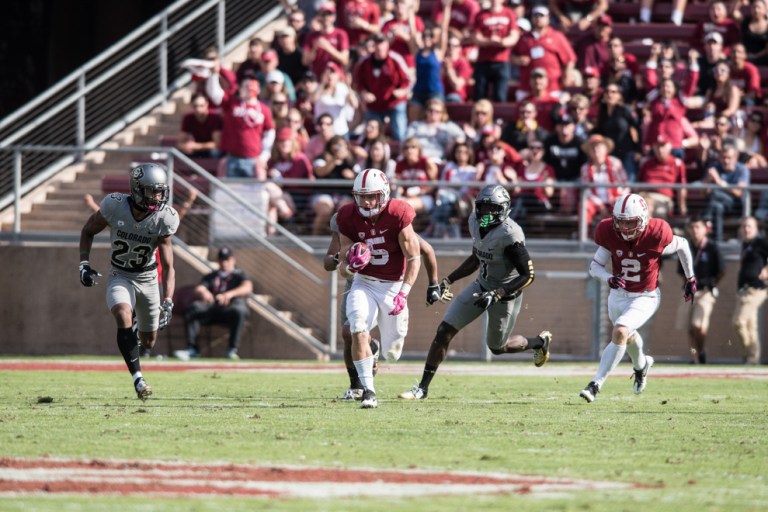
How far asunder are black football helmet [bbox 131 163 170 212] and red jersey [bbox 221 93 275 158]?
7.07 meters

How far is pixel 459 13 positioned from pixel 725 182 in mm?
4964

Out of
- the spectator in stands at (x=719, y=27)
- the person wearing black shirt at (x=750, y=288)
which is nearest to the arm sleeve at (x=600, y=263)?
the person wearing black shirt at (x=750, y=288)

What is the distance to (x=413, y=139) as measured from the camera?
1794cm

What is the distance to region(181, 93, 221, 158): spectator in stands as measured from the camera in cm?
1875

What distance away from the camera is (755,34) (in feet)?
66.7

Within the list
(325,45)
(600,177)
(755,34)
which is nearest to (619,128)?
(600,177)

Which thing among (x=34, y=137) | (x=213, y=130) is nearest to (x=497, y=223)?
(x=213, y=130)

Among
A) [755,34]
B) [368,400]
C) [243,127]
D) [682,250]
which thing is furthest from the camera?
[755,34]

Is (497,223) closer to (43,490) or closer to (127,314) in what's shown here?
(127,314)

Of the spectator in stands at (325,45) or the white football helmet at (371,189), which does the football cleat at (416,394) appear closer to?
the white football helmet at (371,189)

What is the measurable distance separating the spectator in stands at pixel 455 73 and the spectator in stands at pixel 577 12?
2.03 metres

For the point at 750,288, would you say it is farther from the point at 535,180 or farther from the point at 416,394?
the point at 416,394

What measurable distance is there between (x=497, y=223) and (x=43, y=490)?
588 cm

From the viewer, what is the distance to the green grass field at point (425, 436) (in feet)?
20.2
